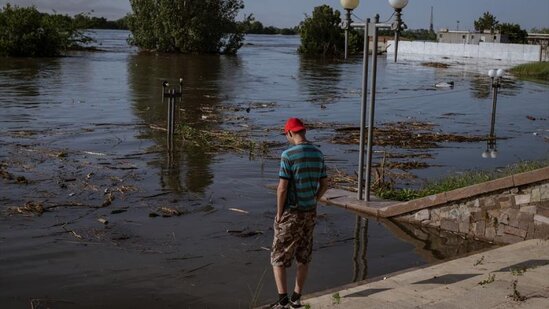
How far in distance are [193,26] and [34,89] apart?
147 feet

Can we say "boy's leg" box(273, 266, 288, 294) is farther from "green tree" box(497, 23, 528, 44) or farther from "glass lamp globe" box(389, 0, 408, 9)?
"green tree" box(497, 23, 528, 44)

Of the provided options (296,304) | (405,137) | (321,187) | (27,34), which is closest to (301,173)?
(321,187)

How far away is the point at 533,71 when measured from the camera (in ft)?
174

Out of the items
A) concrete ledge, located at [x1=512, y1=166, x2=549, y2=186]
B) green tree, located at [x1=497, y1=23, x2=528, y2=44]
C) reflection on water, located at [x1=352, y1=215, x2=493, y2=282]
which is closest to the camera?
concrete ledge, located at [x1=512, y1=166, x2=549, y2=186]

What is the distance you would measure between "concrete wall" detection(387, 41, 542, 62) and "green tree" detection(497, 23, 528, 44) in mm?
13125

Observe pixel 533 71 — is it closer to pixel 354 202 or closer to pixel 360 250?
pixel 354 202

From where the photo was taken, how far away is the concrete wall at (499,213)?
792cm

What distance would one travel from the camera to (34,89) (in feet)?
96.4

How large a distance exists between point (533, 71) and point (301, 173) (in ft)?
171

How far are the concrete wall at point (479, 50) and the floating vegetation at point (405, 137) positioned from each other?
45486mm

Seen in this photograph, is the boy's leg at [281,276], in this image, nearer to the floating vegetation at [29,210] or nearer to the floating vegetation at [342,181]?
the floating vegetation at [29,210]

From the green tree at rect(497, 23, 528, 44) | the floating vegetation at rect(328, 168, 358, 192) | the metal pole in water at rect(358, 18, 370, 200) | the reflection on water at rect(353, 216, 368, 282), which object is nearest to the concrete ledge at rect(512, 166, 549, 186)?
the reflection on water at rect(353, 216, 368, 282)

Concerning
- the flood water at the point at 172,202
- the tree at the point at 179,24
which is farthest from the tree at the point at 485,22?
the flood water at the point at 172,202

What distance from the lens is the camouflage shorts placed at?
5.70 m
